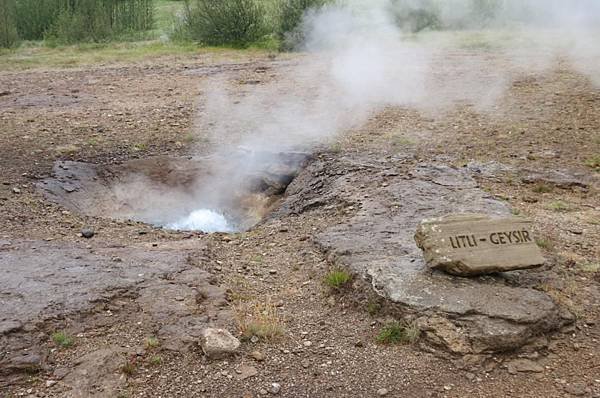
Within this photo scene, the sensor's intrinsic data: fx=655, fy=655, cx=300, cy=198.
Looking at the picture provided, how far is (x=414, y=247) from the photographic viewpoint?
418cm

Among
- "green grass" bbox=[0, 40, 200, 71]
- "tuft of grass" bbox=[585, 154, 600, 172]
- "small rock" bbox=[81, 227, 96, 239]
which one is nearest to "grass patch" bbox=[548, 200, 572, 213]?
"tuft of grass" bbox=[585, 154, 600, 172]

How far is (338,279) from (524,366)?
118 centimetres

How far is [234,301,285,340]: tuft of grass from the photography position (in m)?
3.54

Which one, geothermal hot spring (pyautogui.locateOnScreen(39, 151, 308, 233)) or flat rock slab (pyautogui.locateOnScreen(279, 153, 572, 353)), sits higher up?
flat rock slab (pyautogui.locateOnScreen(279, 153, 572, 353))

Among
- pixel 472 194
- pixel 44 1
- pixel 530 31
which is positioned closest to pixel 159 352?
pixel 472 194

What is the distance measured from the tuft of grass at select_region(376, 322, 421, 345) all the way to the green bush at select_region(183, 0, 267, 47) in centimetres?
1115

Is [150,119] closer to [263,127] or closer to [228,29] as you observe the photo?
[263,127]

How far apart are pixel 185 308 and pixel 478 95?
18.7ft

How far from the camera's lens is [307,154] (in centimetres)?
630

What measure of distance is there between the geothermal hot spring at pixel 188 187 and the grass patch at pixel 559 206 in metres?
2.27

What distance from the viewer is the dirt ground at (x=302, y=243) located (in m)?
3.21

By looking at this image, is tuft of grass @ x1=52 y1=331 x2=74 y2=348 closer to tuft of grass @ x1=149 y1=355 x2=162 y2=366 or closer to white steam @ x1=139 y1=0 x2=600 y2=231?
tuft of grass @ x1=149 y1=355 x2=162 y2=366

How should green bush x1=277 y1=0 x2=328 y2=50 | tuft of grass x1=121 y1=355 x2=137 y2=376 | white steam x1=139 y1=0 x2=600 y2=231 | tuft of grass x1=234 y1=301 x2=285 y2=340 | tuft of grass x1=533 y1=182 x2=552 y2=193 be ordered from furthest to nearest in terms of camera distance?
green bush x1=277 y1=0 x2=328 y2=50 < white steam x1=139 y1=0 x2=600 y2=231 < tuft of grass x1=533 y1=182 x2=552 y2=193 < tuft of grass x1=234 y1=301 x2=285 y2=340 < tuft of grass x1=121 y1=355 x2=137 y2=376

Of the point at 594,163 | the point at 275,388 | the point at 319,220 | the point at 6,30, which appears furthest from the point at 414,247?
the point at 6,30
